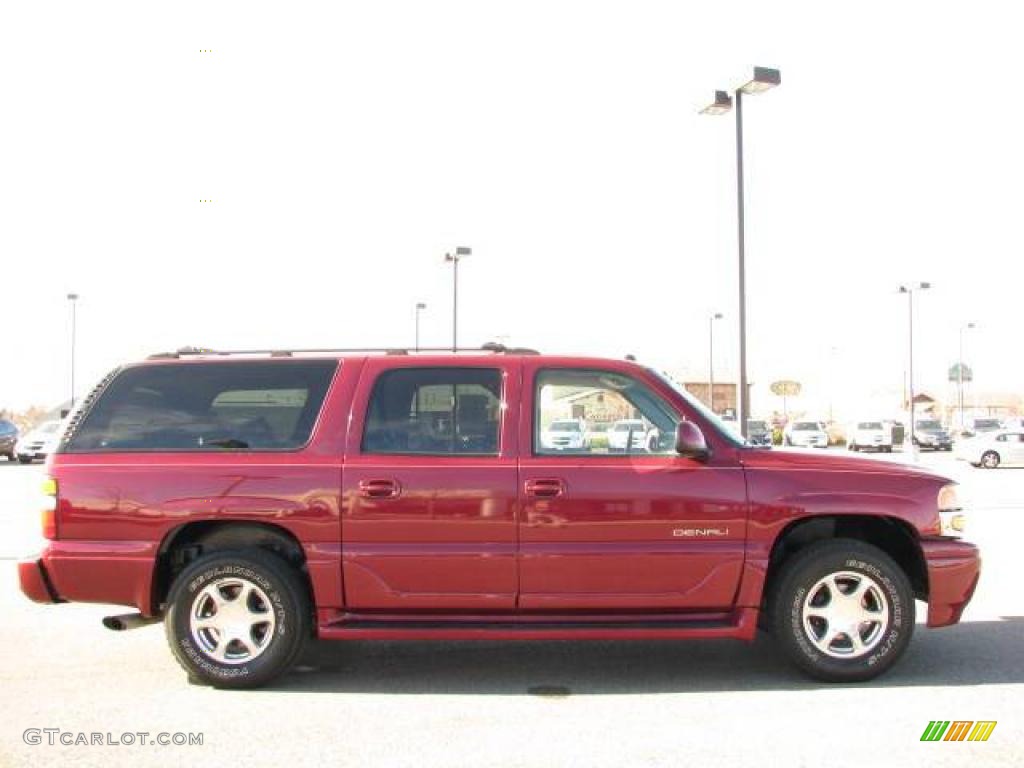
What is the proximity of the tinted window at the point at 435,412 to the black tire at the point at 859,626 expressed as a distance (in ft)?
6.17

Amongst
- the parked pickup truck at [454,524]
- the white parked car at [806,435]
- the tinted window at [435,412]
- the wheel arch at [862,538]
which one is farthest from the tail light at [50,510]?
the white parked car at [806,435]

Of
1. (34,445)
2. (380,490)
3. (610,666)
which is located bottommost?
(610,666)

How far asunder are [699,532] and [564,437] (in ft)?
3.01

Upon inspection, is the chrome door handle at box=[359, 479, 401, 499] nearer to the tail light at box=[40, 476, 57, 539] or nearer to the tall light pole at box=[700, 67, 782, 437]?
the tail light at box=[40, 476, 57, 539]

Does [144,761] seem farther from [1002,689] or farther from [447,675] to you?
[1002,689]

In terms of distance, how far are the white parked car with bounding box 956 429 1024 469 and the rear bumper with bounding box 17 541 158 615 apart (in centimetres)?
3102

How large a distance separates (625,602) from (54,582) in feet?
10.5

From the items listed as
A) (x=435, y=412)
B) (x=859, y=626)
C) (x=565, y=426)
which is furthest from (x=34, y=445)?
(x=859, y=626)

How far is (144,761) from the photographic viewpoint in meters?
4.47

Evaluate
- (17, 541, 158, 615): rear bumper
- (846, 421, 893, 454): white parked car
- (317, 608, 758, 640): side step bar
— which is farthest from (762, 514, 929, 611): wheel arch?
(846, 421, 893, 454): white parked car

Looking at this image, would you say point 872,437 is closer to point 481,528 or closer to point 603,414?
point 603,414

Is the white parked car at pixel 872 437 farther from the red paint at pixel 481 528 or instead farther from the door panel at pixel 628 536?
the door panel at pixel 628 536

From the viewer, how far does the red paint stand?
5430 millimetres

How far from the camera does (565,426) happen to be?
224 inches
